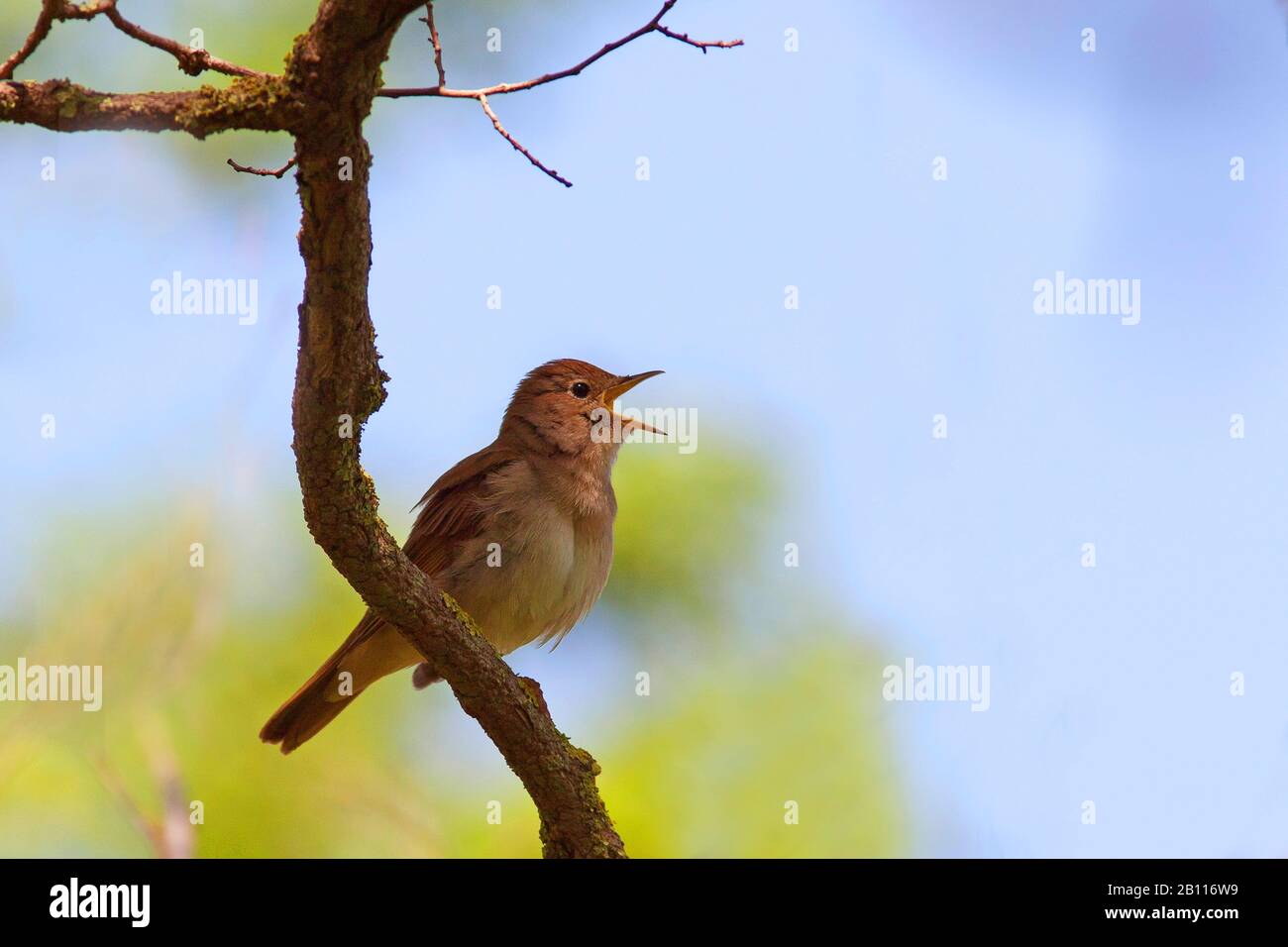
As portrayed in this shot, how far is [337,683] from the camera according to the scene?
6703 mm

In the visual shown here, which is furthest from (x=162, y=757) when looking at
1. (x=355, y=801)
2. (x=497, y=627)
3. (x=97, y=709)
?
(x=497, y=627)

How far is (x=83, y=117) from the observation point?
3.59 meters

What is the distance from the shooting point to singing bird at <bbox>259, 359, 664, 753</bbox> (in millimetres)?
6754

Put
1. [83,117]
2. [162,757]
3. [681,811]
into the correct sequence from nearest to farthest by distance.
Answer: [83,117] → [162,757] → [681,811]

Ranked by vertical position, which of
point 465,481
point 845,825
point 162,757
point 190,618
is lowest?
point 845,825

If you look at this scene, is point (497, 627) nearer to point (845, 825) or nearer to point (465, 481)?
point (465, 481)

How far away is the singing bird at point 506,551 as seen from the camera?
6754 millimetres

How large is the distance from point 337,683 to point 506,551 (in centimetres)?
111

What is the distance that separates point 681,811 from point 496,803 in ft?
4.39

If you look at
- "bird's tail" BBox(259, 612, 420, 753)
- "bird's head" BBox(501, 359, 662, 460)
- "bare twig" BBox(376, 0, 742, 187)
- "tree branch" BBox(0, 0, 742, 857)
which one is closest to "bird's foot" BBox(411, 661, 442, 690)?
"bird's tail" BBox(259, 612, 420, 753)

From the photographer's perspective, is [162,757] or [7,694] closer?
[162,757]

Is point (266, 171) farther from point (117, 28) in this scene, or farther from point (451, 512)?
point (451, 512)

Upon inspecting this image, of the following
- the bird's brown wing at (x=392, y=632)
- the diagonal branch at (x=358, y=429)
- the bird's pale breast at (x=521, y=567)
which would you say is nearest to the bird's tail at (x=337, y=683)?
the bird's brown wing at (x=392, y=632)

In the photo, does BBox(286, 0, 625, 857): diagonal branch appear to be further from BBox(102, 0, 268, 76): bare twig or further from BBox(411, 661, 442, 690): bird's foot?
BBox(411, 661, 442, 690): bird's foot
